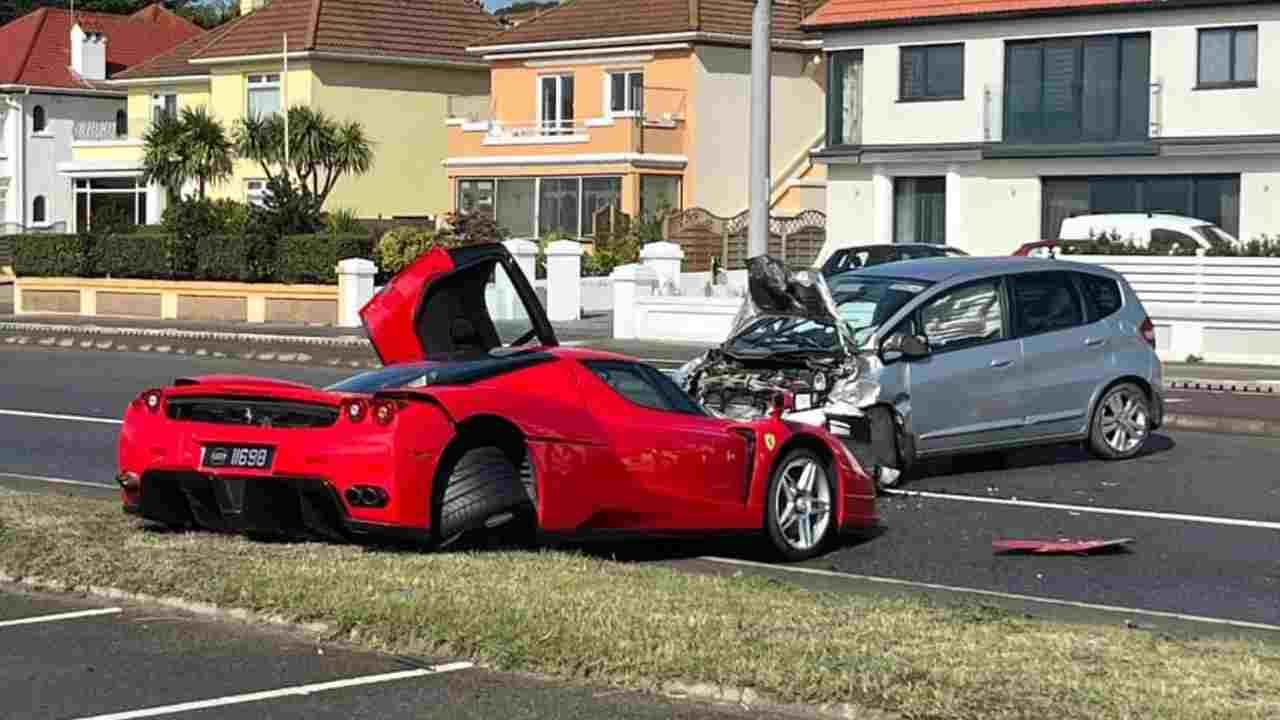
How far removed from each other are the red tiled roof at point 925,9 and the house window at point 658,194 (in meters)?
7.98

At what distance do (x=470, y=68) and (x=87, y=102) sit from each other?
18637 millimetres

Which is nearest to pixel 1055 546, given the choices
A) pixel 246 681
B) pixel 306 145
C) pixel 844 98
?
pixel 246 681

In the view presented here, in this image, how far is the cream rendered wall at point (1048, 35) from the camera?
38375mm

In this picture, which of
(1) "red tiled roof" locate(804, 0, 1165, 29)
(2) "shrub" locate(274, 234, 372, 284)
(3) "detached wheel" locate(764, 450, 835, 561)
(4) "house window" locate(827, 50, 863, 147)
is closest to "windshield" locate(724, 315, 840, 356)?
(3) "detached wheel" locate(764, 450, 835, 561)

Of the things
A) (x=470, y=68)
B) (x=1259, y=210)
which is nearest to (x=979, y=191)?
(x=1259, y=210)

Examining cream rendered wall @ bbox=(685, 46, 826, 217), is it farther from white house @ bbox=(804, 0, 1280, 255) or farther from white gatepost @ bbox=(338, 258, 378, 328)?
white gatepost @ bbox=(338, 258, 378, 328)

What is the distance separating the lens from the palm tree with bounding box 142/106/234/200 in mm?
54312

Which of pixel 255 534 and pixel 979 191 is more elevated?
pixel 979 191

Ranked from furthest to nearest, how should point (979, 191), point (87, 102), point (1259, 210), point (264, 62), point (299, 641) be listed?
1. point (87, 102)
2. point (264, 62)
3. point (979, 191)
4. point (1259, 210)
5. point (299, 641)

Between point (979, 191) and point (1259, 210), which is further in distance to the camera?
point (979, 191)

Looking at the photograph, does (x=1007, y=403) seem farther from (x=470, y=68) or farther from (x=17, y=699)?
(x=470, y=68)

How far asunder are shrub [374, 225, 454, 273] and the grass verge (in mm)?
28909

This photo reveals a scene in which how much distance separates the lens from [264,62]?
2331 inches

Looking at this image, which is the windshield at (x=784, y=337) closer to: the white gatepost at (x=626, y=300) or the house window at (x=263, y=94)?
the white gatepost at (x=626, y=300)
